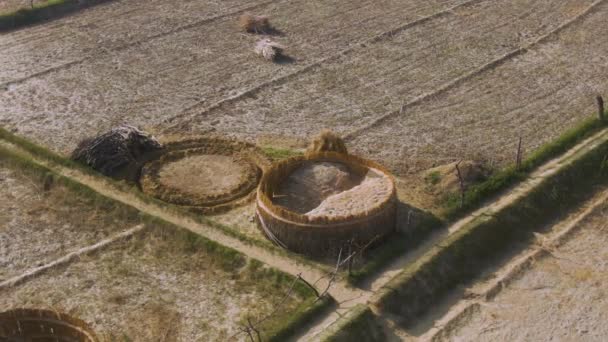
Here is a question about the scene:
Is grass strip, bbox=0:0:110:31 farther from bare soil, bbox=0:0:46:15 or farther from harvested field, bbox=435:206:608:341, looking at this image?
harvested field, bbox=435:206:608:341

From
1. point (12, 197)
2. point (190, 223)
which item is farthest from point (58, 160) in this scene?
point (190, 223)

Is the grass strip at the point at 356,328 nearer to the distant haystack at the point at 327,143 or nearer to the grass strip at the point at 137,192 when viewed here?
the grass strip at the point at 137,192

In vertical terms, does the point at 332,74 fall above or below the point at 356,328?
above

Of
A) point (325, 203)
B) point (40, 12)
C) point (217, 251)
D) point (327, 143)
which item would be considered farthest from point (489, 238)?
point (40, 12)

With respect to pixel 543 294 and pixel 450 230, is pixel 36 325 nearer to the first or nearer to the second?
pixel 450 230

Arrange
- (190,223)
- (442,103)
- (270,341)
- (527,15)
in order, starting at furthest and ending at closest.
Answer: (527,15)
(442,103)
(190,223)
(270,341)

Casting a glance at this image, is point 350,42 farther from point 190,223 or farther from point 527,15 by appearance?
point 190,223

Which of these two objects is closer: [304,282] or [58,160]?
[304,282]
